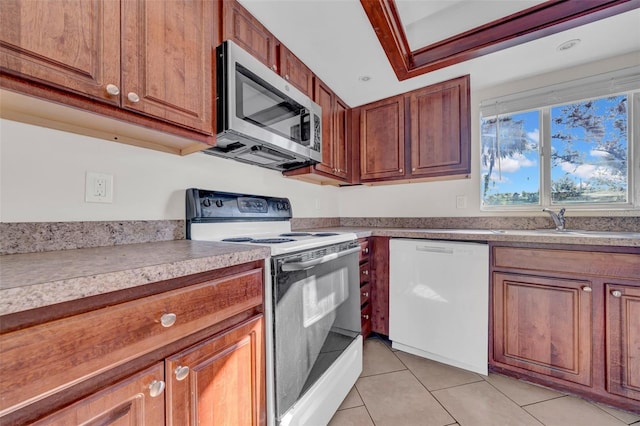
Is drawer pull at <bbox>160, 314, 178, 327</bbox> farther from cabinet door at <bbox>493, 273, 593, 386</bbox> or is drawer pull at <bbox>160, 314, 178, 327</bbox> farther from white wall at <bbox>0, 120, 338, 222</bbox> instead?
cabinet door at <bbox>493, 273, 593, 386</bbox>

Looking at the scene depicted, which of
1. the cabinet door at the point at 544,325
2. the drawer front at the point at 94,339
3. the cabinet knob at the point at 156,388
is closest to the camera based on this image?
the drawer front at the point at 94,339

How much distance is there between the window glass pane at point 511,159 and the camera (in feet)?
7.03

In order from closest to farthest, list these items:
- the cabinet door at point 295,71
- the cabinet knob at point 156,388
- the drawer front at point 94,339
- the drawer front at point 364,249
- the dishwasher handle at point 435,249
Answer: the drawer front at point 94,339, the cabinet knob at point 156,388, the cabinet door at point 295,71, the dishwasher handle at point 435,249, the drawer front at point 364,249

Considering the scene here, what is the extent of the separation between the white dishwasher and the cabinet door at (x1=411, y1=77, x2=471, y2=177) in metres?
0.68

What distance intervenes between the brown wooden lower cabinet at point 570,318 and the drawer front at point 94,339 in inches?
68.9

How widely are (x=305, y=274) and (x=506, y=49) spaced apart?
1970 millimetres

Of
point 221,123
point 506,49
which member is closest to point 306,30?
point 221,123

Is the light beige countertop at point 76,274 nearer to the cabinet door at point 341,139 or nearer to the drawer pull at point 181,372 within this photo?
the drawer pull at point 181,372

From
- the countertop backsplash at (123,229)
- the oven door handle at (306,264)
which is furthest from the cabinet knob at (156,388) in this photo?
the countertop backsplash at (123,229)

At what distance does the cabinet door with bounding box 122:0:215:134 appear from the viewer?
0.88 m

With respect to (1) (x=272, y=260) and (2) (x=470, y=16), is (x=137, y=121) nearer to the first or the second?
(1) (x=272, y=260)

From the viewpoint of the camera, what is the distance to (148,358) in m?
0.64

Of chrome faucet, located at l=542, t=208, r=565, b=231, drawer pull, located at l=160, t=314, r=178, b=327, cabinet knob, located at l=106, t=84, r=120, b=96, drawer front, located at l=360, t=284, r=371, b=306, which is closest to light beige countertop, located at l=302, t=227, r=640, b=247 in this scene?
chrome faucet, located at l=542, t=208, r=565, b=231

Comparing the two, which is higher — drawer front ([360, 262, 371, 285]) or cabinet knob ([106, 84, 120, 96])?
cabinet knob ([106, 84, 120, 96])
